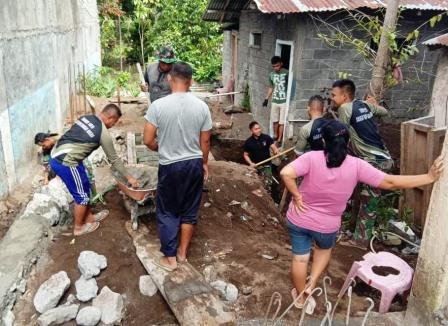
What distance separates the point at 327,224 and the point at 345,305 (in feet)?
2.83

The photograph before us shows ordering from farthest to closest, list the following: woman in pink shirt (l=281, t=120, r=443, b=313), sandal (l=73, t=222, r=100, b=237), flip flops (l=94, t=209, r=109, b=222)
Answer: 1. flip flops (l=94, t=209, r=109, b=222)
2. sandal (l=73, t=222, r=100, b=237)
3. woman in pink shirt (l=281, t=120, r=443, b=313)

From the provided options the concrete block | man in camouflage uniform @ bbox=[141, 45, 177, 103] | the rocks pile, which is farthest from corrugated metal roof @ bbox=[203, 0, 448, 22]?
the rocks pile

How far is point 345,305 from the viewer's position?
3.44 metres

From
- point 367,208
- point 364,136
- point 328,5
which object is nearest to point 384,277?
point 367,208

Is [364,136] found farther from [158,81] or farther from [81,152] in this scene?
[81,152]

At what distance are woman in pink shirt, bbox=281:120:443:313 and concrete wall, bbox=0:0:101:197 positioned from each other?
3950 mm

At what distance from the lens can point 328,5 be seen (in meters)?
7.33

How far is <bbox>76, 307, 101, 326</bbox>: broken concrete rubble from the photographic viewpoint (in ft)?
10.7

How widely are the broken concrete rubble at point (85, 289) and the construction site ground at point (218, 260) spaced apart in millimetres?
97

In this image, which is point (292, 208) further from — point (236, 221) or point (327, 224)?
point (236, 221)

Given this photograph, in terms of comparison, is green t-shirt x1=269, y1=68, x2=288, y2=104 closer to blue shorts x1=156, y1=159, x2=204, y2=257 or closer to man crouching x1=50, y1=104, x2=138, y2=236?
man crouching x1=50, y1=104, x2=138, y2=236

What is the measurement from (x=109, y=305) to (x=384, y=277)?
2.39m

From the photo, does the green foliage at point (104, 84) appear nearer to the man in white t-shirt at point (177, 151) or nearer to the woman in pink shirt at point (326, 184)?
the man in white t-shirt at point (177, 151)

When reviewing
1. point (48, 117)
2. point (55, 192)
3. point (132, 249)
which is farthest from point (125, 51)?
point (132, 249)
